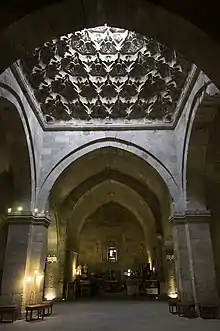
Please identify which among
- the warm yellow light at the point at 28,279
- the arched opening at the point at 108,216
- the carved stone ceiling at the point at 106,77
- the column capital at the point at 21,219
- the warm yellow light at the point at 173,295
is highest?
the carved stone ceiling at the point at 106,77

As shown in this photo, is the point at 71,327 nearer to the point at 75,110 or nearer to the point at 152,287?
the point at 75,110

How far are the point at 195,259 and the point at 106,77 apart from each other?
15.3 ft

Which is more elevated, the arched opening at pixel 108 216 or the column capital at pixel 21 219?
the arched opening at pixel 108 216

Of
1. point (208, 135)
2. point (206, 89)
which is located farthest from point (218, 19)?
point (208, 135)

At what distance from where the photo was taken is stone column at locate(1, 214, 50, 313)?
22.5 ft

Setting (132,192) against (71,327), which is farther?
(132,192)

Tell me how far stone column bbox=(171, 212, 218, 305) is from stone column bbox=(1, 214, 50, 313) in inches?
127

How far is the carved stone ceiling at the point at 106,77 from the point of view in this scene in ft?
22.6

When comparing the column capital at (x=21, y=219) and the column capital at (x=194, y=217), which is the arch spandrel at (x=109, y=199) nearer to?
the column capital at (x=194, y=217)

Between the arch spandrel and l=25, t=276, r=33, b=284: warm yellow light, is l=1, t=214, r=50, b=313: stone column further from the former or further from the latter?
the arch spandrel

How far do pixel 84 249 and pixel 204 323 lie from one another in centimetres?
Answer: 1176

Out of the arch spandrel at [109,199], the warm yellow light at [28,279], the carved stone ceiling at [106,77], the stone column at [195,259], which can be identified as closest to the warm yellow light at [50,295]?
the arch spandrel at [109,199]

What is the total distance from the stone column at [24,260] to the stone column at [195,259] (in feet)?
10.6

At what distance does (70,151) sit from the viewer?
830 centimetres
